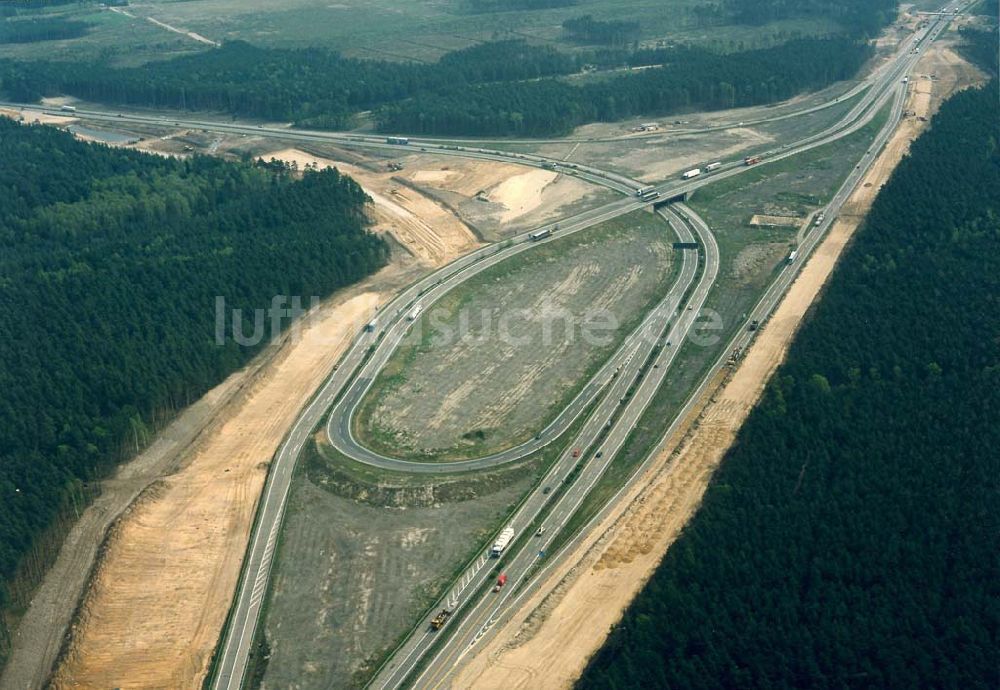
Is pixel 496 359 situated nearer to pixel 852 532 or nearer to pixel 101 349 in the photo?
pixel 101 349

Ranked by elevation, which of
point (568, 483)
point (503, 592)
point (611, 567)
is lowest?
point (503, 592)

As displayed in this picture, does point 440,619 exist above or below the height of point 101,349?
below

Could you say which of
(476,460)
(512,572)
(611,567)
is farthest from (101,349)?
(611,567)

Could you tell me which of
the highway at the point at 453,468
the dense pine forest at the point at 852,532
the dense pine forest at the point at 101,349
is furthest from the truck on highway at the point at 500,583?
the dense pine forest at the point at 101,349

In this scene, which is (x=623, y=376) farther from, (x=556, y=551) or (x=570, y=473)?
(x=556, y=551)

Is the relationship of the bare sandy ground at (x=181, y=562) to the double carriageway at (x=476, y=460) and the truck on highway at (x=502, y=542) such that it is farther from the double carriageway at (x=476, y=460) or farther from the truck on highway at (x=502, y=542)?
the truck on highway at (x=502, y=542)

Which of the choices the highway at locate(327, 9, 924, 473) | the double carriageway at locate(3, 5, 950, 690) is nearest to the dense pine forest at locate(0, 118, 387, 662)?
the highway at locate(327, 9, 924, 473)

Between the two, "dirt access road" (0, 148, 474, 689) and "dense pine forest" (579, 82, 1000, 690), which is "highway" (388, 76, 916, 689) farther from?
"dirt access road" (0, 148, 474, 689)
